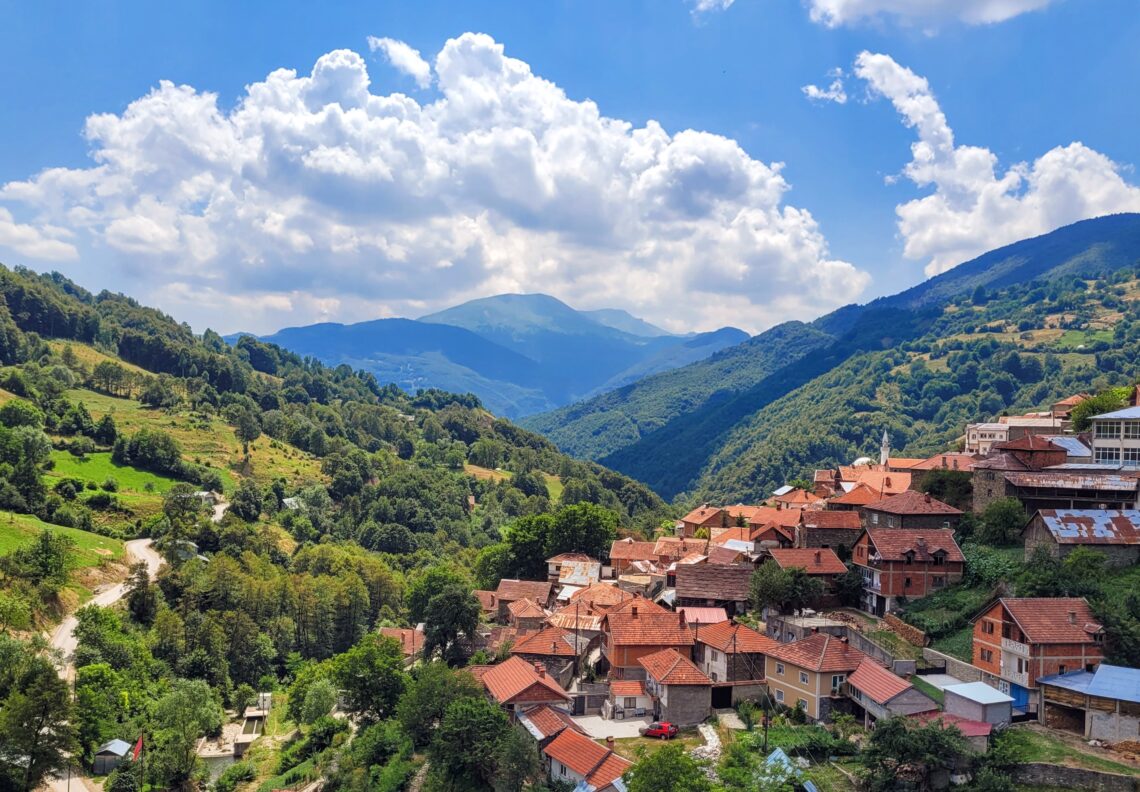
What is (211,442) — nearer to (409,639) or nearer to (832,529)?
(409,639)

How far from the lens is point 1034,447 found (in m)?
47.6

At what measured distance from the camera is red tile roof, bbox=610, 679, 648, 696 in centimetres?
3747

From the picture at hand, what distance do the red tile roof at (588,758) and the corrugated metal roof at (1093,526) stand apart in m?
22.5

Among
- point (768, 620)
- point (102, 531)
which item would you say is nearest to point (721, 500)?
point (102, 531)

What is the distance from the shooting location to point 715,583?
47156 millimetres

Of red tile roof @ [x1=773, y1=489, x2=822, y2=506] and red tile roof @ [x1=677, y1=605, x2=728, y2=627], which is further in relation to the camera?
red tile roof @ [x1=773, y1=489, x2=822, y2=506]

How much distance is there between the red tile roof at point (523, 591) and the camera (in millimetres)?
57594

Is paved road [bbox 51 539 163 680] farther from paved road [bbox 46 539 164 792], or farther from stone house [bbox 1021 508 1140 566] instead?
stone house [bbox 1021 508 1140 566]

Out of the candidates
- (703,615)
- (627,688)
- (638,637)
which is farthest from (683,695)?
(703,615)

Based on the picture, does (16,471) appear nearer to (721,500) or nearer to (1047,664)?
(1047,664)

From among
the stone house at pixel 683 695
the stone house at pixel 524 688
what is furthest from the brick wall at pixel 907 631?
the stone house at pixel 524 688

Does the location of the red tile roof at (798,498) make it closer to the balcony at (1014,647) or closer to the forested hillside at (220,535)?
the forested hillside at (220,535)


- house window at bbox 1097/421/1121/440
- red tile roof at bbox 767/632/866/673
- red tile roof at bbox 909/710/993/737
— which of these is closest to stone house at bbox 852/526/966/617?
red tile roof at bbox 767/632/866/673

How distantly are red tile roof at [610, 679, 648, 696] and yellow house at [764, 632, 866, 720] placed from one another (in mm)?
5663
